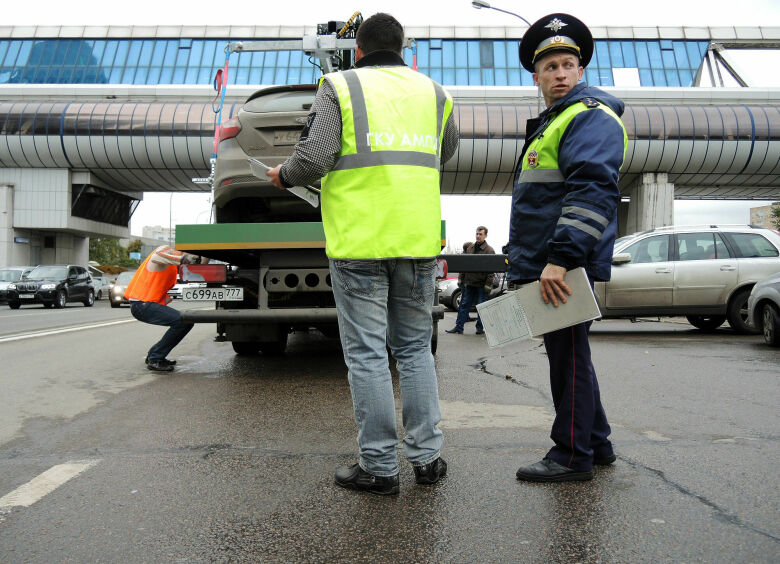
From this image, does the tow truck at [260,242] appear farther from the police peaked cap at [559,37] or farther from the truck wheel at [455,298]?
the truck wheel at [455,298]

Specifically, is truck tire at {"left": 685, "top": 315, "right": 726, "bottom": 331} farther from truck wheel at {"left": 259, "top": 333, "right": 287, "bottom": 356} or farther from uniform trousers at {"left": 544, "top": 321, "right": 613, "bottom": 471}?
uniform trousers at {"left": 544, "top": 321, "right": 613, "bottom": 471}

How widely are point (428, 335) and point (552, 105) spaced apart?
3.82ft

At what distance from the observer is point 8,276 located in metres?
24.0

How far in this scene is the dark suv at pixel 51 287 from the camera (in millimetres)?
22609

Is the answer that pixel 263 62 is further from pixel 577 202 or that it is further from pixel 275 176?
pixel 577 202

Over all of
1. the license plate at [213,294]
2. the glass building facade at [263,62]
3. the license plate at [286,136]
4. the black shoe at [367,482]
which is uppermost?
the glass building facade at [263,62]

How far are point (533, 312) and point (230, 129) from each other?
396 centimetres

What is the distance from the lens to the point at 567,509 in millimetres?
2518

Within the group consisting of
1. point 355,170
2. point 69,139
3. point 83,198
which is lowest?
point 355,170

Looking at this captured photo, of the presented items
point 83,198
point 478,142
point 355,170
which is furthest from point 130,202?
point 355,170

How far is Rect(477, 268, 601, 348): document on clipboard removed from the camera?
2.70 m

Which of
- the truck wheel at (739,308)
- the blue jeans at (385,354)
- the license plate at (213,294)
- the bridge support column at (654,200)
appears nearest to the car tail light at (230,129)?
the license plate at (213,294)

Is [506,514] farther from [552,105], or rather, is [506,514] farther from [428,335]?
[552,105]

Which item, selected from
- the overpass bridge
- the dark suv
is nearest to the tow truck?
the dark suv
